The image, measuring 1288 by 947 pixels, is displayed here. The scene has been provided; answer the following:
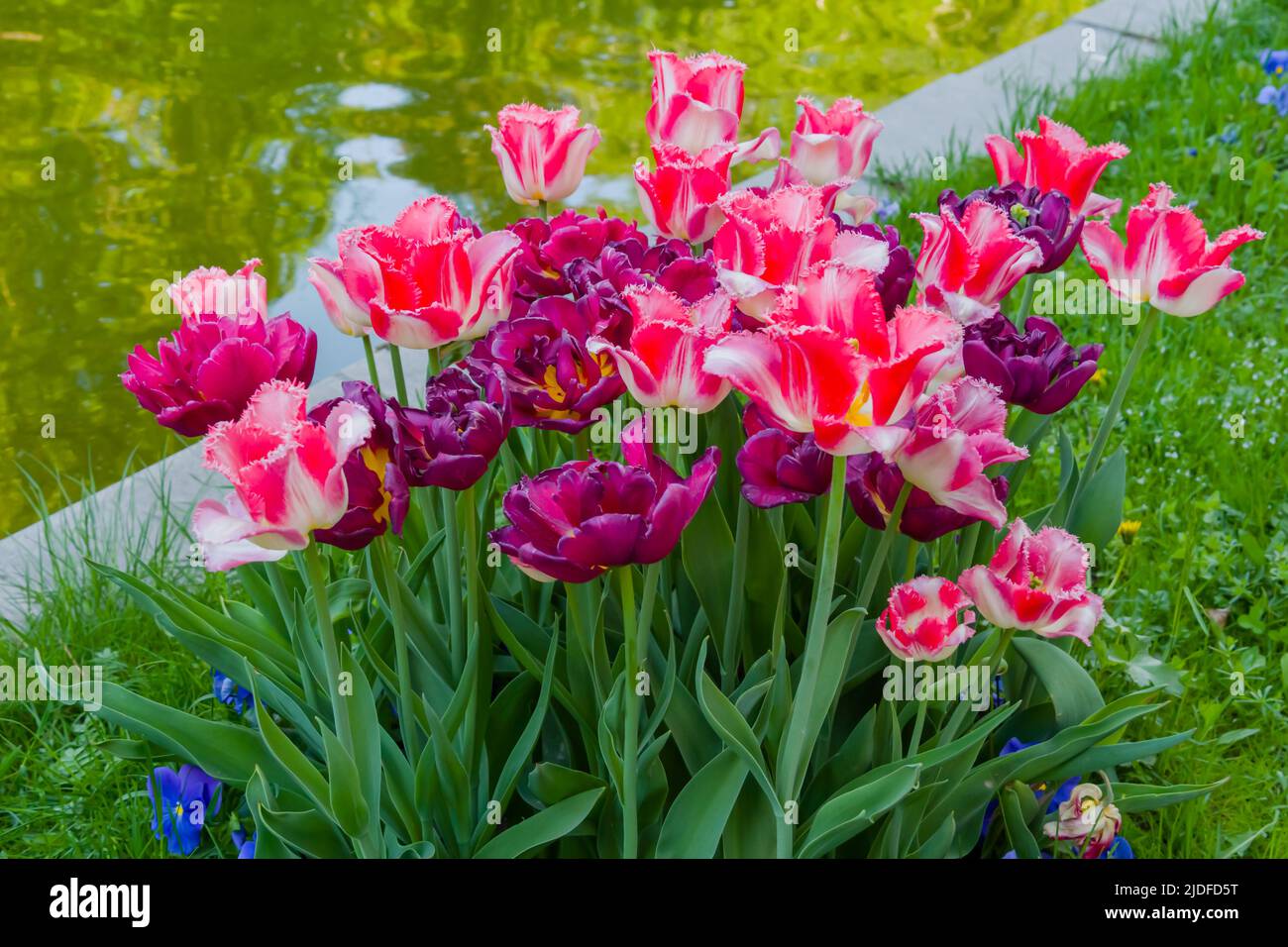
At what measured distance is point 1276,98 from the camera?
12.7 feet

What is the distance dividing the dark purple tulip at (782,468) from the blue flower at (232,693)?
103 cm

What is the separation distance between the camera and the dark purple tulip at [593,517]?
1225 mm

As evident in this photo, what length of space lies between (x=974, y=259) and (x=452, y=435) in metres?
0.61

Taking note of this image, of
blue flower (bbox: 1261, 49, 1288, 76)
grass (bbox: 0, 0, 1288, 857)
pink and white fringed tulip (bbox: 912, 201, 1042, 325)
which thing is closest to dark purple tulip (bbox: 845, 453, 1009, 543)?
pink and white fringed tulip (bbox: 912, 201, 1042, 325)

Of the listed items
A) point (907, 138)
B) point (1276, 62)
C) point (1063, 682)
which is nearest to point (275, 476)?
point (1063, 682)

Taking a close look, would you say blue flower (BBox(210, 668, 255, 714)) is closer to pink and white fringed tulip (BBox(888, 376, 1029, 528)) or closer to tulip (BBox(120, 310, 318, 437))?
tulip (BBox(120, 310, 318, 437))

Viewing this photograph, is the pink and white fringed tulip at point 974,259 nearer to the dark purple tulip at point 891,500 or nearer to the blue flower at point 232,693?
the dark purple tulip at point 891,500

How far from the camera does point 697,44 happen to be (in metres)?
5.44

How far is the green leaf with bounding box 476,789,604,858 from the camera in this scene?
5.10 ft

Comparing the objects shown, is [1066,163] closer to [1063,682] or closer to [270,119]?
[1063,682]

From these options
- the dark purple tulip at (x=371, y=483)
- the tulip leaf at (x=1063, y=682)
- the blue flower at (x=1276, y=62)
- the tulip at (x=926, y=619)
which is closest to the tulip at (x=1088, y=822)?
the tulip leaf at (x=1063, y=682)

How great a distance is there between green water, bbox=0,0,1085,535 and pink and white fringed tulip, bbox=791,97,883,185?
5.88 ft

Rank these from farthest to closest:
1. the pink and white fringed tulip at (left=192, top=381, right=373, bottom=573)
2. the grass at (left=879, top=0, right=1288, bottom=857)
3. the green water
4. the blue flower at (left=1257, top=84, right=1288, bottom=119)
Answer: the blue flower at (left=1257, top=84, right=1288, bottom=119)
the green water
the grass at (left=879, top=0, right=1288, bottom=857)
the pink and white fringed tulip at (left=192, top=381, right=373, bottom=573)
